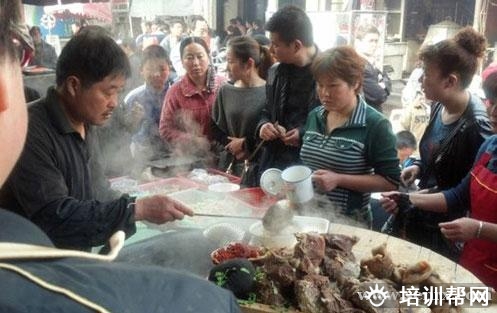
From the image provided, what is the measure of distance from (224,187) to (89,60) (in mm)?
1656

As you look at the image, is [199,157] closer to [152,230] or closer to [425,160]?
[152,230]

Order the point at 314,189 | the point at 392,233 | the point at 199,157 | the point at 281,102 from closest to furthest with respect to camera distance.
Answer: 1. the point at 314,189
2. the point at 392,233
3. the point at 281,102
4. the point at 199,157

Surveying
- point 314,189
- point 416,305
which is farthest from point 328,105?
point 416,305

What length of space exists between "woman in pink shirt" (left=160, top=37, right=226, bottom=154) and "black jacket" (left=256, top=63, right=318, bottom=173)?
0.82 meters

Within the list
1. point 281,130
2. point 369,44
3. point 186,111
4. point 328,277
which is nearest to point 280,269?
point 328,277

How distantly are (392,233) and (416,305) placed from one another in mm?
1328

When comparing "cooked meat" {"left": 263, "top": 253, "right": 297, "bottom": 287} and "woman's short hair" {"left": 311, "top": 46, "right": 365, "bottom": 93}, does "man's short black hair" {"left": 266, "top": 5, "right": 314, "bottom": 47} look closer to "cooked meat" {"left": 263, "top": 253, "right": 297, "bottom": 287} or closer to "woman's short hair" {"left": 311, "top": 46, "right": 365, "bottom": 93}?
"woman's short hair" {"left": 311, "top": 46, "right": 365, "bottom": 93}

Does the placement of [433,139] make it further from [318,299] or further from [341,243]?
[318,299]

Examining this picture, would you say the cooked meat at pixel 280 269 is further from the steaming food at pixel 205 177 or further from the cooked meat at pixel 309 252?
the steaming food at pixel 205 177

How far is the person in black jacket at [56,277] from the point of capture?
1.87 ft

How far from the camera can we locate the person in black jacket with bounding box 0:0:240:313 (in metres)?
0.57

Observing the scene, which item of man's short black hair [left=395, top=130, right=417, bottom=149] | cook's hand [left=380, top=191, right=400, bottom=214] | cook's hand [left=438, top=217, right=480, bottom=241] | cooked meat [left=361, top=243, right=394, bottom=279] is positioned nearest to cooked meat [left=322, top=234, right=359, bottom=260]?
cooked meat [left=361, top=243, right=394, bottom=279]

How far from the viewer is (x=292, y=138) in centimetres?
360

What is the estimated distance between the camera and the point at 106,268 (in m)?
0.67
